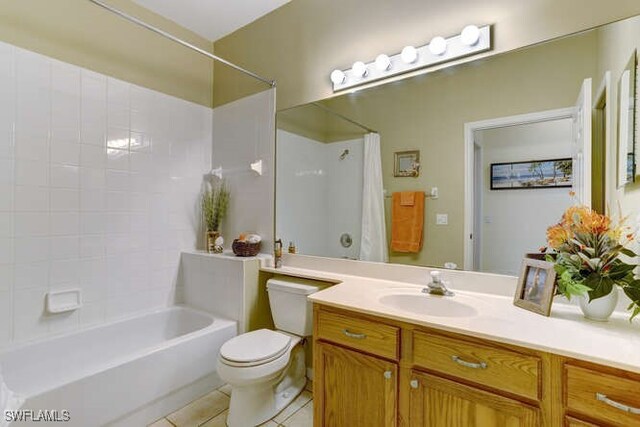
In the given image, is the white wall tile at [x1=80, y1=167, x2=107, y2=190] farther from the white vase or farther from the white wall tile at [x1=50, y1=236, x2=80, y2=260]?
the white vase

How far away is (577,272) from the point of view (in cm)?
109

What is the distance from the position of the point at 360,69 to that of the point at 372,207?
878 mm

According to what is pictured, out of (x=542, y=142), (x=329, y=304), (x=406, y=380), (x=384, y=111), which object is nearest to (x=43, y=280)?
(x=329, y=304)

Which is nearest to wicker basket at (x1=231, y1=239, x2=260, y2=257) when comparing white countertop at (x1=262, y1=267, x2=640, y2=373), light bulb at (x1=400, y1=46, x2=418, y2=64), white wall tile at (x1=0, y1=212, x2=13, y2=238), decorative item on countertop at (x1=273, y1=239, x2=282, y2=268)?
decorative item on countertop at (x1=273, y1=239, x2=282, y2=268)

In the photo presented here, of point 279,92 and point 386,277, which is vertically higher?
point 279,92

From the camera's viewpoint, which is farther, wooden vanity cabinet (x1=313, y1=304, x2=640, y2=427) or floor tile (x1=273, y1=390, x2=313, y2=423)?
floor tile (x1=273, y1=390, x2=313, y2=423)

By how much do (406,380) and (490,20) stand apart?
→ 1760 millimetres

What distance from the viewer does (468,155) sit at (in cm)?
159

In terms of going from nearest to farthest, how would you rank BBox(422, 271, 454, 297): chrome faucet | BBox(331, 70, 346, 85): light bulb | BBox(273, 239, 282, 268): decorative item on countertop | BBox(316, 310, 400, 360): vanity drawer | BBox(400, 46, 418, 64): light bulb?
BBox(316, 310, 400, 360): vanity drawer < BBox(422, 271, 454, 297): chrome faucet < BBox(400, 46, 418, 64): light bulb < BBox(331, 70, 346, 85): light bulb < BBox(273, 239, 282, 268): decorative item on countertop

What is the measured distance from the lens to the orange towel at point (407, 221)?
1.75 m

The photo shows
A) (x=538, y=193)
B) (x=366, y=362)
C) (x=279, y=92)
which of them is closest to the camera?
(x=366, y=362)

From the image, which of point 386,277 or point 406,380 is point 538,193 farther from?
point 406,380

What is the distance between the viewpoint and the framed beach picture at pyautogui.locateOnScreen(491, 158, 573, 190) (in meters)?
1.35

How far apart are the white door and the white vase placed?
42cm
